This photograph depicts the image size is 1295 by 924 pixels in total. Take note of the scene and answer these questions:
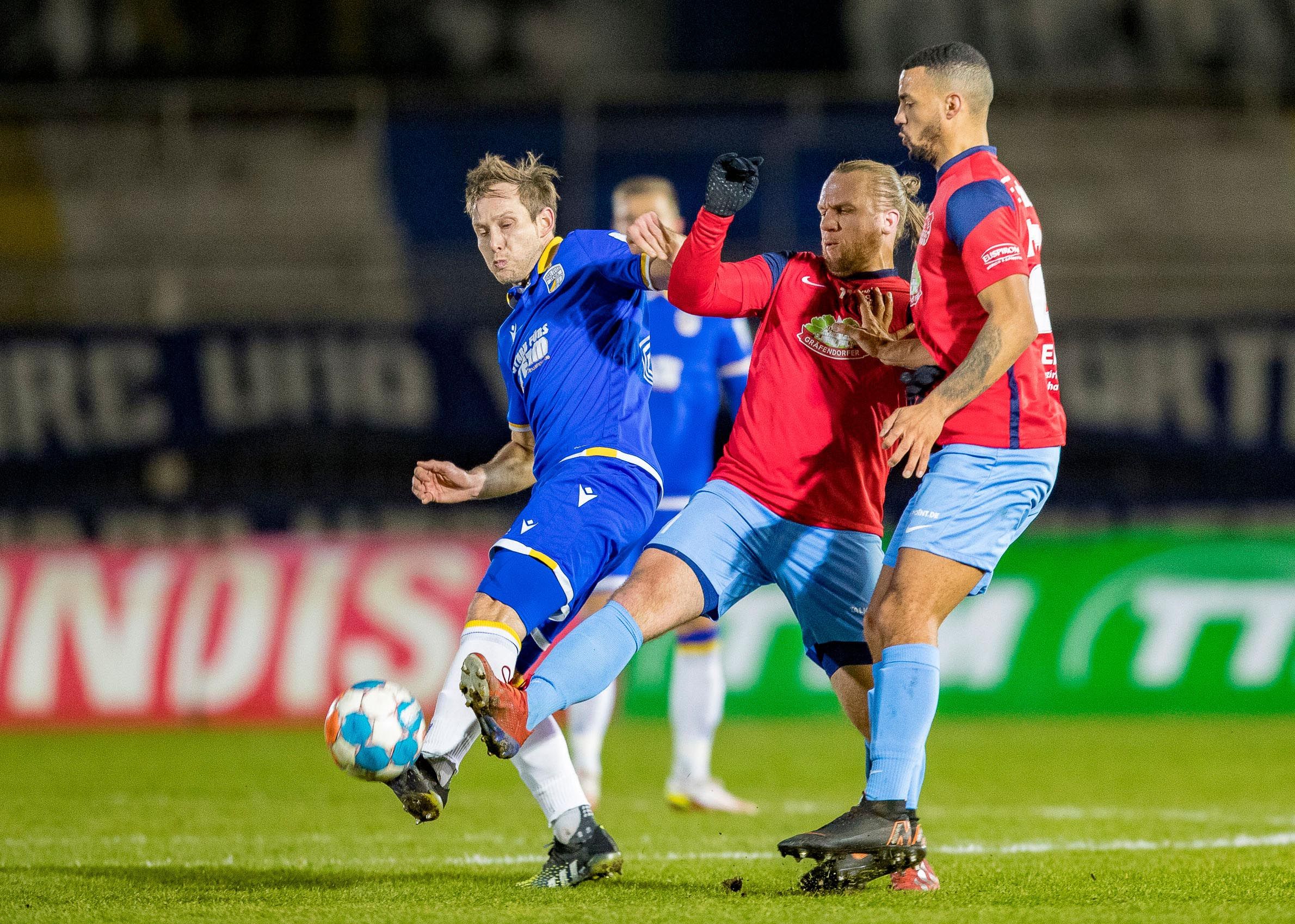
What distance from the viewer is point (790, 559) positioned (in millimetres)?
4645

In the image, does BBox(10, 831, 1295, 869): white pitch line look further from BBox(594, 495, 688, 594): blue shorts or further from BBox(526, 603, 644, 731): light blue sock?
BBox(594, 495, 688, 594): blue shorts

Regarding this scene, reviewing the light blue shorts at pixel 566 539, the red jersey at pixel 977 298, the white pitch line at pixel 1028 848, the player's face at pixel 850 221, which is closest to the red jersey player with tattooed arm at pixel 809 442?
the player's face at pixel 850 221

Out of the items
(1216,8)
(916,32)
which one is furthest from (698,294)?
(1216,8)

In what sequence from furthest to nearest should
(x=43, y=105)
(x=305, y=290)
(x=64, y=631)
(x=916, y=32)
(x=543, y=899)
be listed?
(x=916, y=32), (x=43, y=105), (x=305, y=290), (x=64, y=631), (x=543, y=899)

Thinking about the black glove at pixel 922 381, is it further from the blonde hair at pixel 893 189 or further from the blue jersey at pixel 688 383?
the blue jersey at pixel 688 383

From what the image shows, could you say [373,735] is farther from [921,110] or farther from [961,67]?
[961,67]

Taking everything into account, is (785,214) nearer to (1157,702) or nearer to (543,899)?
(1157,702)

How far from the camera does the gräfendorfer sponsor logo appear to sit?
4.70 meters

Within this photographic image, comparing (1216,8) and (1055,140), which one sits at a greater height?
(1216,8)

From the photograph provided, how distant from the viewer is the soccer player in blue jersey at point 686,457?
7090 millimetres

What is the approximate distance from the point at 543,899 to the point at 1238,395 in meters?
8.97

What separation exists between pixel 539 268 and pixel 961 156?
139cm

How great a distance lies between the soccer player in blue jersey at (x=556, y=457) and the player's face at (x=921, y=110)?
0.84 metres

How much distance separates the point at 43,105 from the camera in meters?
14.3
